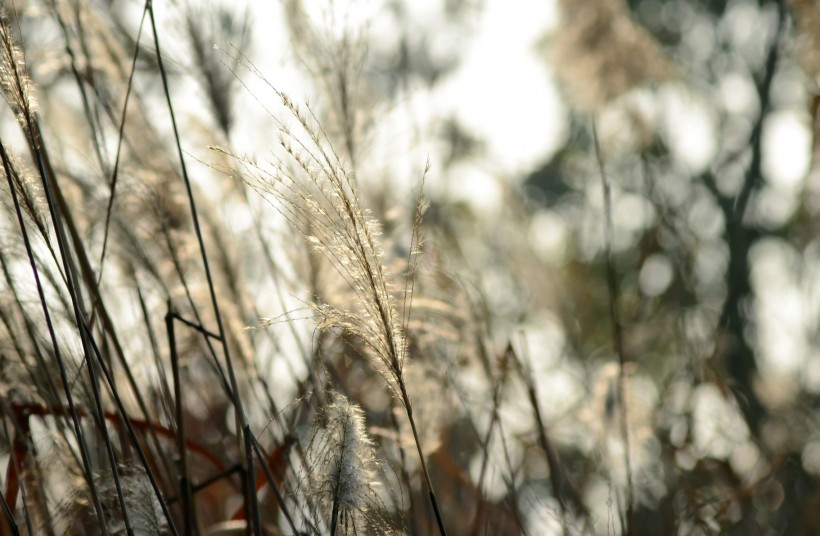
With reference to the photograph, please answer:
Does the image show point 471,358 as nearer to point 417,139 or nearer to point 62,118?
point 417,139

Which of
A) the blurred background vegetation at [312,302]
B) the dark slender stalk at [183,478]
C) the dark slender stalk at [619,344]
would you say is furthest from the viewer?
the dark slender stalk at [619,344]

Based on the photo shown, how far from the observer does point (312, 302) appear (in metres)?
1.42

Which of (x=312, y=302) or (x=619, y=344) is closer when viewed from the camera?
(x=312, y=302)

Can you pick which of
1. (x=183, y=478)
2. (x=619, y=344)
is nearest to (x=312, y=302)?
(x=183, y=478)

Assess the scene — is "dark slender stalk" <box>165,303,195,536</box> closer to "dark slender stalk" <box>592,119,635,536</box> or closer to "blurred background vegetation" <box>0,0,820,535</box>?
"blurred background vegetation" <box>0,0,820,535</box>

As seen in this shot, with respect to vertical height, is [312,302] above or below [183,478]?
above

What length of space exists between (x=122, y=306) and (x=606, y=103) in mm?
1887

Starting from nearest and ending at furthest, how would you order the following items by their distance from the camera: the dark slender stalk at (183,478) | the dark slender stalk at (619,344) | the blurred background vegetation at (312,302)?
1. the dark slender stalk at (183,478)
2. the blurred background vegetation at (312,302)
3. the dark slender stalk at (619,344)

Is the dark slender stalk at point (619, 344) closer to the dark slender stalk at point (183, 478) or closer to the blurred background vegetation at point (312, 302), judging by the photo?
the blurred background vegetation at point (312, 302)

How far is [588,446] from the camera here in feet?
10.6

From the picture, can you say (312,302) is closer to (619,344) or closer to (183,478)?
(183,478)

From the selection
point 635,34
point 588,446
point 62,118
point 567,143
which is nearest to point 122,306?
point 62,118

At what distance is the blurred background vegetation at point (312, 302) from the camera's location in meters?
1.52

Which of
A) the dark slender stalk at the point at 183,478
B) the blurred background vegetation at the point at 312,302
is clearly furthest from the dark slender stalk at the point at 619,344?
the dark slender stalk at the point at 183,478
